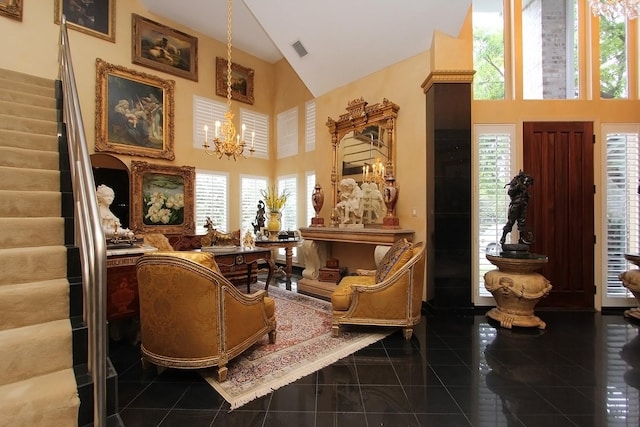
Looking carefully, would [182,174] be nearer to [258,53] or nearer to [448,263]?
[258,53]

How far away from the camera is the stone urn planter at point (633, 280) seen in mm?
3636

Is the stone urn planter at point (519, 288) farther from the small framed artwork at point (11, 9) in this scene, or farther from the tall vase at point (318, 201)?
the small framed artwork at point (11, 9)

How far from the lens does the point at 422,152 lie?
4.49 meters

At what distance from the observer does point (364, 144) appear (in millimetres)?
5262

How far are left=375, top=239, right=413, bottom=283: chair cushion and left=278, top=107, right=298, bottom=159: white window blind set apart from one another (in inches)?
179

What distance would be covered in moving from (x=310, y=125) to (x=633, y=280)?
6119mm

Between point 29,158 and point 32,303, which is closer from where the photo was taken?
point 32,303

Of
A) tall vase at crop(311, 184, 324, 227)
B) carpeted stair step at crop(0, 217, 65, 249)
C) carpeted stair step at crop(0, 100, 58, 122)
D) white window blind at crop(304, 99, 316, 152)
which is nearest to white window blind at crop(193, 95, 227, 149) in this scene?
white window blind at crop(304, 99, 316, 152)

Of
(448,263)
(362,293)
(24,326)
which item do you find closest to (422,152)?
(448,263)

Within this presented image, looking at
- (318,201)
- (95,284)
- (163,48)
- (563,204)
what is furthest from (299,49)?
(95,284)

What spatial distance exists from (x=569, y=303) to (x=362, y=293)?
3264 mm

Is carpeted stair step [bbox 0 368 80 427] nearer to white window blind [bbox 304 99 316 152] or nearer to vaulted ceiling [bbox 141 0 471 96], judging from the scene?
vaulted ceiling [bbox 141 0 471 96]

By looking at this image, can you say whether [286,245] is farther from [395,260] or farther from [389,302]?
[389,302]

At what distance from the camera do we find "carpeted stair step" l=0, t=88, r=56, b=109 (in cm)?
310
